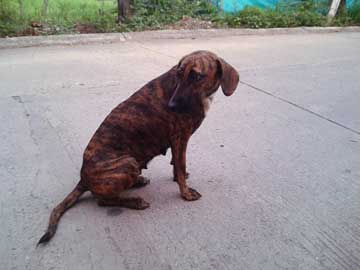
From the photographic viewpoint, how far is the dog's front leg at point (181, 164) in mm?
2836

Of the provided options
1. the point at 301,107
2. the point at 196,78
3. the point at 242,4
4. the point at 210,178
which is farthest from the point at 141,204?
the point at 242,4

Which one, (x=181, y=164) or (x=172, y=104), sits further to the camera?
(x=181, y=164)

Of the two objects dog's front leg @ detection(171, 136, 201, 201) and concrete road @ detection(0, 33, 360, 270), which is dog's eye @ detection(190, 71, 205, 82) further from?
concrete road @ detection(0, 33, 360, 270)

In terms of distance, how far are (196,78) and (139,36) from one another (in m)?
5.99

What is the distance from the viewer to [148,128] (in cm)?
279

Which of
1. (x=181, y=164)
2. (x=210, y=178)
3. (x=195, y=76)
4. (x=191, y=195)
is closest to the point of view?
(x=195, y=76)

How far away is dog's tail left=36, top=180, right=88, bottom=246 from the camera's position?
2525 millimetres

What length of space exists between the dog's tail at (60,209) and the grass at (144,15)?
6021 mm

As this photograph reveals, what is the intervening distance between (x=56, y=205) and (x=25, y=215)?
0.22 metres

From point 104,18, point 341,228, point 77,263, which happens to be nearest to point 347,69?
point 341,228

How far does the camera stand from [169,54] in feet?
23.4

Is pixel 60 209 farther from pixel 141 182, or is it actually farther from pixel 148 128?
pixel 148 128

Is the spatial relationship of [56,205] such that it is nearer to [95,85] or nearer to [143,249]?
[143,249]

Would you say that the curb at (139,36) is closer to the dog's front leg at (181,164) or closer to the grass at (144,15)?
the grass at (144,15)
